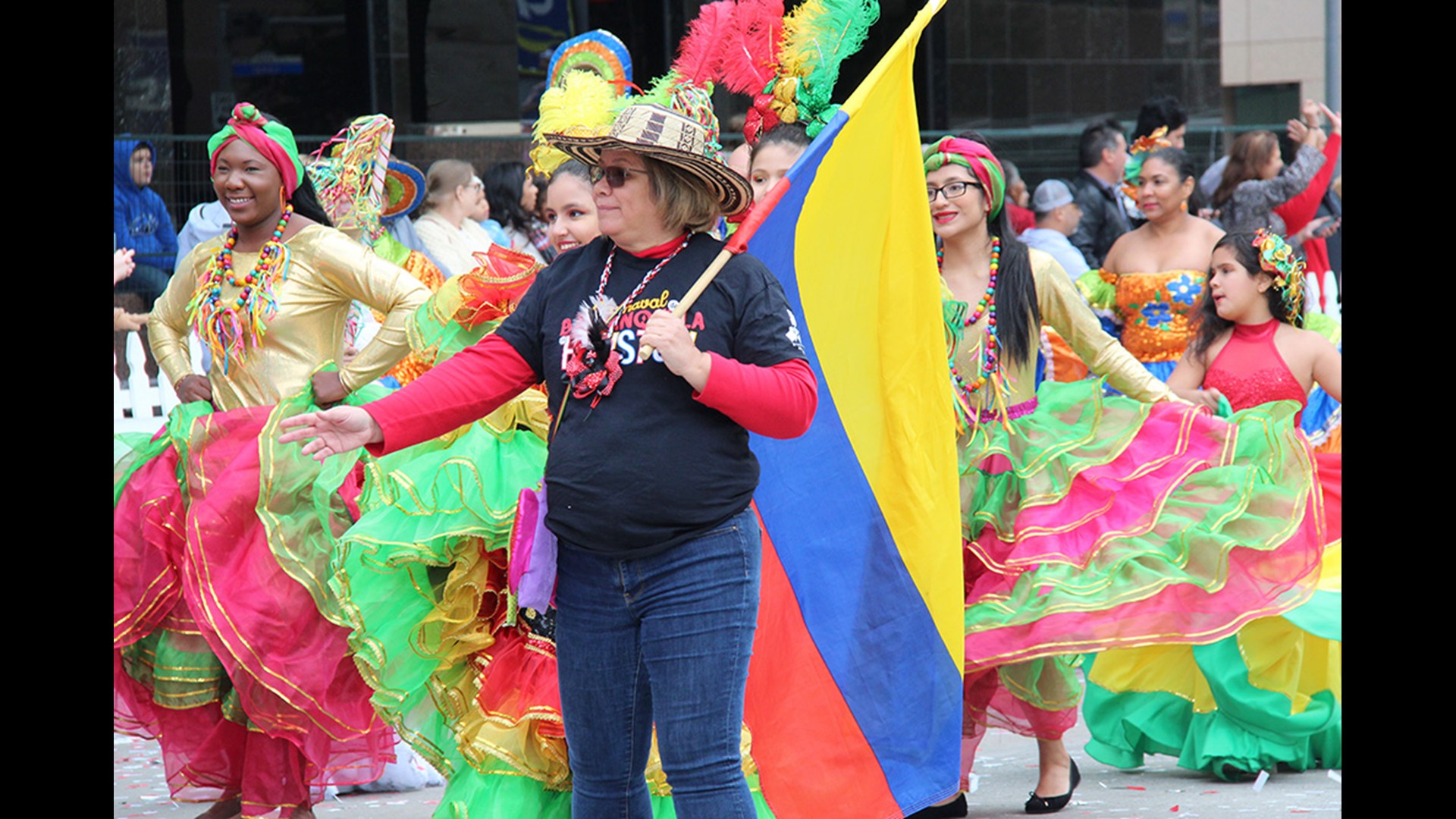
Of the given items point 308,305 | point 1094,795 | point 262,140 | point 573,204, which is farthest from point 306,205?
point 1094,795

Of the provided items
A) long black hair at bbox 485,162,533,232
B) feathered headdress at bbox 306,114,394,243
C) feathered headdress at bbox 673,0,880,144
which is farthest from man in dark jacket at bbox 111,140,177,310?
feathered headdress at bbox 673,0,880,144

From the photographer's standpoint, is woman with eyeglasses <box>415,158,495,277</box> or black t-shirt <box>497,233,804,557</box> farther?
woman with eyeglasses <box>415,158,495,277</box>

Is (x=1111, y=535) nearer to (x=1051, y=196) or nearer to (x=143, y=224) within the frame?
(x=1051, y=196)

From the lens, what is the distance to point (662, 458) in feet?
11.1

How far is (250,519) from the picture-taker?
194 inches

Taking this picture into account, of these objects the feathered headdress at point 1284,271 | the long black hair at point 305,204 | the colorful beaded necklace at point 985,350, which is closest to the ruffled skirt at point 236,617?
the long black hair at point 305,204

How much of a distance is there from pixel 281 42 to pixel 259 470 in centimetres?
880

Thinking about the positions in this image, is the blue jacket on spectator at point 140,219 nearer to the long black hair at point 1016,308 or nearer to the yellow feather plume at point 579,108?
the long black hair at point 1016,308

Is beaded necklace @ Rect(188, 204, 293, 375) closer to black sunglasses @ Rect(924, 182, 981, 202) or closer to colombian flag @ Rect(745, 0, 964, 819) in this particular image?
colombian flag @ Rect(745, 0, 964, 819)

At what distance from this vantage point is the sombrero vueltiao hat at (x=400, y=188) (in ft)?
28.8

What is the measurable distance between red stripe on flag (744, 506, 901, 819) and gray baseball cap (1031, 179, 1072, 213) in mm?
6382

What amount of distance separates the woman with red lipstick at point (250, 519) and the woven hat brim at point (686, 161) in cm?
173

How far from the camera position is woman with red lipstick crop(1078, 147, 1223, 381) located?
789 centimetres
